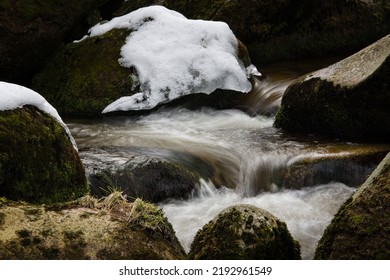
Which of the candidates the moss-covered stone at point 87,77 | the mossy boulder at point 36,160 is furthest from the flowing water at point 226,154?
the mossy boulder at point 36,160

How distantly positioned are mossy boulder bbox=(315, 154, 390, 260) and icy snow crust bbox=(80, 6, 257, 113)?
579cm

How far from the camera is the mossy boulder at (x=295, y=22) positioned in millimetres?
11289

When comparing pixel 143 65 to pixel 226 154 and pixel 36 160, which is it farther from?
pixel 36 160

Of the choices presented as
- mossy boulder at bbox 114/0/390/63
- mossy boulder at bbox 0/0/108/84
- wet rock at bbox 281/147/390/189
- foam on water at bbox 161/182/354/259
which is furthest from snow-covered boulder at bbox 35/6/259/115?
wet rock at bbox 281/147/390/189

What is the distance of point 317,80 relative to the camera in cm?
736

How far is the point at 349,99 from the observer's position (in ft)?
22.7

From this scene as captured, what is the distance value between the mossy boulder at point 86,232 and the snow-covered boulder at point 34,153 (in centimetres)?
79

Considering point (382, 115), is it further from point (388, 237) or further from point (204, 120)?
point (388, 237)

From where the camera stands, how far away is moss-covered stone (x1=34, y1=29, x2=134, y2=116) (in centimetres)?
899

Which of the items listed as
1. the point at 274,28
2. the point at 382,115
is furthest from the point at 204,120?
the point at 274,28

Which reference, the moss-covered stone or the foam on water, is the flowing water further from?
the moss-covered stone

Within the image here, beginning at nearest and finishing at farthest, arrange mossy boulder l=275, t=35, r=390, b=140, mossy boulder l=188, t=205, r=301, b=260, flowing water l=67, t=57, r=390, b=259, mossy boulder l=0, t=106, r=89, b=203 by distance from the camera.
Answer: mossy boulder l=188, t=205, r=301, b=260, mossy boulder l=0, t=106, r=89, b=203, flowing water l=67, t=57, r=390, b=259, mossy boulder l=275, t=35, r=390, b=140

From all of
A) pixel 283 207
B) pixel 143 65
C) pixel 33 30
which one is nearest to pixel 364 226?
pixel 283 207
